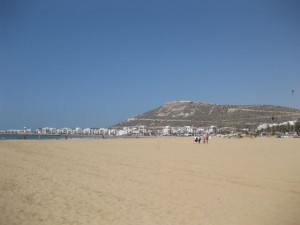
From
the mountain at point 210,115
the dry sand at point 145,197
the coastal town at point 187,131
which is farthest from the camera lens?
the mountain at point 210,115

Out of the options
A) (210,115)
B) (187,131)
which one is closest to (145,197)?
(187,131)

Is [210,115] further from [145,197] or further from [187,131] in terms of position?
[145,197]

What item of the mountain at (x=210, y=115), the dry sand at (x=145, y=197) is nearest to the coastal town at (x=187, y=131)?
the mountain at (x=210, y=115)

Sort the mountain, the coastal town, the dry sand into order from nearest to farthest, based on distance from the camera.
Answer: the dry sand → the coastal town → the mountain

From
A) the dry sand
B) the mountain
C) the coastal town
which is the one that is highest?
the mountain

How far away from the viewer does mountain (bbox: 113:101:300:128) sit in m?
105

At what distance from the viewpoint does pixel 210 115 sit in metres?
129

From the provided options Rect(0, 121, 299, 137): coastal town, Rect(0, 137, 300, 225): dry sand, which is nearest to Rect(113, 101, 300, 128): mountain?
Rect(0, 121, 299, 137): coastal town

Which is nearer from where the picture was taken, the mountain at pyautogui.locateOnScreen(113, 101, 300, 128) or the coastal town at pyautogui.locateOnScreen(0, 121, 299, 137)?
the coastal town at pyautogui.locateOnScreen(0, 121, 299, 137)

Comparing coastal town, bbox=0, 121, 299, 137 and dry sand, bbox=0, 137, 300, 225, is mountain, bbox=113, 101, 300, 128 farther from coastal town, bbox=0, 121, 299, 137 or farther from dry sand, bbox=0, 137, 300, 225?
dry sand, bbox=0, 137, 300, 225

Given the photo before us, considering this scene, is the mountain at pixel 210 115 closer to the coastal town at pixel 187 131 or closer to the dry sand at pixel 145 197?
the coastal town at pixel 187 131

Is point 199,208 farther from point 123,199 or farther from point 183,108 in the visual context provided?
point 183,108

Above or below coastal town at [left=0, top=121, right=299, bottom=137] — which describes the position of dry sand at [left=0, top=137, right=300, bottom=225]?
below

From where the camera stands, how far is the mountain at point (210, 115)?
105 metres
